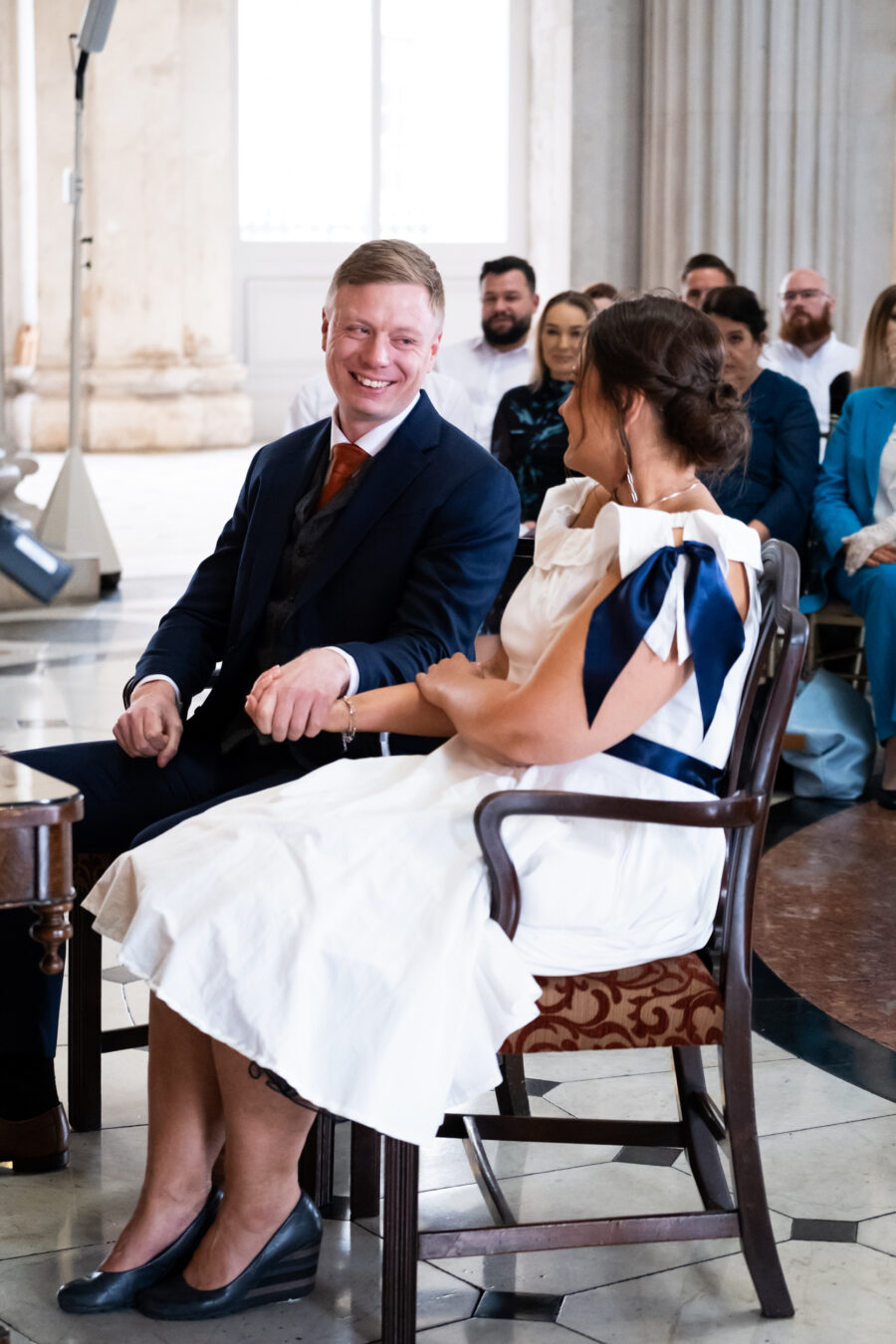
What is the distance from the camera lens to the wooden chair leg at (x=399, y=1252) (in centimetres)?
196

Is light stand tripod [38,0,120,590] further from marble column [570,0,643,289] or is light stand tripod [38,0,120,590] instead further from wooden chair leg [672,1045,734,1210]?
wooden chair leg [672,1045,734,1210]

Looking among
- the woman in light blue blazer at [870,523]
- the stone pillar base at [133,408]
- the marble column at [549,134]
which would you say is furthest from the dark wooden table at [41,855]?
the stone pillar base at [133,408]

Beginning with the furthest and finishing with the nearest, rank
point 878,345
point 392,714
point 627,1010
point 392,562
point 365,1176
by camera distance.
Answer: point 878,345
point 392,562
point 365,1176
point 392,714
point 627,1010

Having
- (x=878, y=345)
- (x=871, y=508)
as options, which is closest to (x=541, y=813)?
(x=871, y=508)

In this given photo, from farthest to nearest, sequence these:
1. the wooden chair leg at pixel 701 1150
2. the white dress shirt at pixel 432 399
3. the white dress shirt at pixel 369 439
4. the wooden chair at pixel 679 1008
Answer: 1. the white dress shirt at pixel 432 399
2. the white dress shirt at pixel 369 439
3. the wooden chair leg at pixel 701 1150
4. the wooden chair at pixel 679 1008

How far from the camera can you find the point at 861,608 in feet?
17.3

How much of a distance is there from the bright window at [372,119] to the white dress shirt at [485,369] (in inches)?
349

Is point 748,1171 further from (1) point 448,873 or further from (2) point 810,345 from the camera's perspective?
(2) point 810,345

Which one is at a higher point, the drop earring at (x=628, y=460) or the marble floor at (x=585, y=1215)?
the drop earring at (x=628, y=460)

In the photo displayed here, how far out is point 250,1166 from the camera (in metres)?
2.06

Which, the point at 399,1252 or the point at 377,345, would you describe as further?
the point at 377,345

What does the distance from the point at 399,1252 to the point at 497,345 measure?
5273 mm

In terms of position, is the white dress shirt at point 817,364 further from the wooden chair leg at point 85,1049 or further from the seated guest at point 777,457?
the wooden chair leg at point 85,1049

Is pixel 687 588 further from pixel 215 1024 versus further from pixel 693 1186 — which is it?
pixel 693 1186
